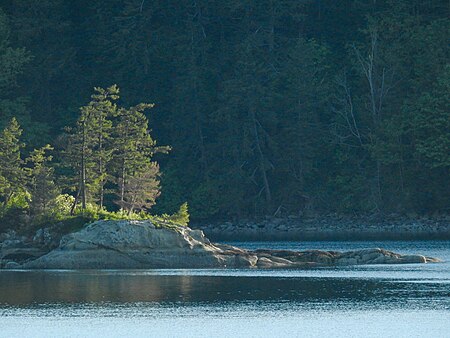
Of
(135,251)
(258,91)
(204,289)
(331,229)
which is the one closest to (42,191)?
(135,251)

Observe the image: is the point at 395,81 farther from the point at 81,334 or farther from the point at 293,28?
the point at 81,334

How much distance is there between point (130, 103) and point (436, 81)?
29822mm

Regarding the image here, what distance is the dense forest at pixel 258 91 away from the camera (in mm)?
129625

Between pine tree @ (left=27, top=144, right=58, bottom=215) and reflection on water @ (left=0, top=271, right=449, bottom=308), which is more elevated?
pine tree @ (left=27, top=144, right=58, bottom=215)

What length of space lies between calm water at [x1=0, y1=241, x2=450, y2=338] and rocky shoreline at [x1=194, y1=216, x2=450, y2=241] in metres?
33.3

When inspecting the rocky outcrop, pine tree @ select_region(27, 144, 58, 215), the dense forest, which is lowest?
the rocky outcrop

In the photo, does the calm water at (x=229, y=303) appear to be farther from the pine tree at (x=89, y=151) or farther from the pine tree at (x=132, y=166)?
the pine tree at (x=89, y=151)

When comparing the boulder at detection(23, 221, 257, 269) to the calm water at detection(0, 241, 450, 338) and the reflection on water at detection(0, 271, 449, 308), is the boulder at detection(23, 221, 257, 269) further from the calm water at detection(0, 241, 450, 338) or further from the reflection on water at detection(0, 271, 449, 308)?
Result: the reflection on water at detection(0, 271, 449, 308)

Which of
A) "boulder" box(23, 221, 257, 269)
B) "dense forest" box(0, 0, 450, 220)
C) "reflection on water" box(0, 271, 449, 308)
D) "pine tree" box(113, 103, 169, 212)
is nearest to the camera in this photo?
"reflection on water" box(0, 271, 449, 308)

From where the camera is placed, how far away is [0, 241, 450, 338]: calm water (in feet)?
188

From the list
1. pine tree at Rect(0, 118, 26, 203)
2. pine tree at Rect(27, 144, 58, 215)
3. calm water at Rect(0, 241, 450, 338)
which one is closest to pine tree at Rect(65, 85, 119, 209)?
pine tree at Rect(27, 144, 58, 215)

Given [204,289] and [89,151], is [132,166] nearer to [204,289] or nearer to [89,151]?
[89,151]

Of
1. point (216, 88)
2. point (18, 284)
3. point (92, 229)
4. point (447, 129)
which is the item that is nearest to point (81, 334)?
point (18, 284)

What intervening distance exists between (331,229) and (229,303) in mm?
64086
